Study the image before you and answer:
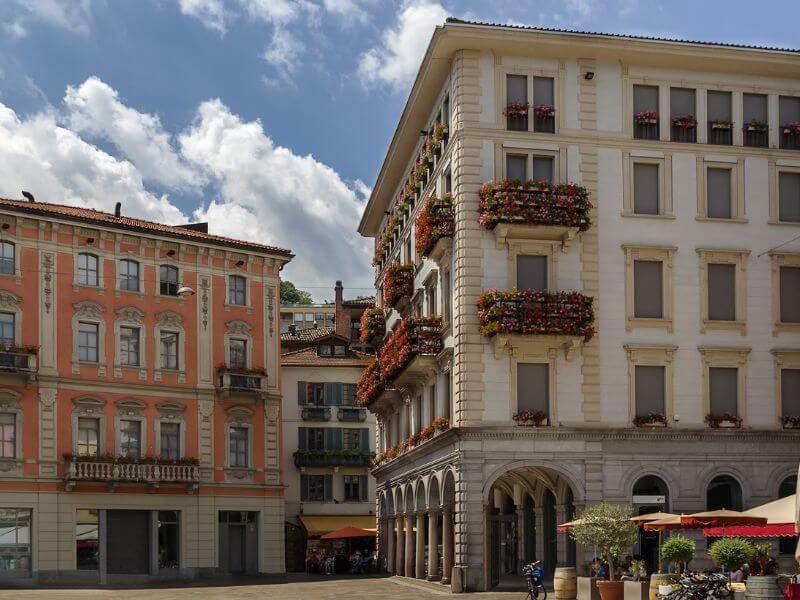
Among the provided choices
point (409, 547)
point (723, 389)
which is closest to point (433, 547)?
point (409, 547)

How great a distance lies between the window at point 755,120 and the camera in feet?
167

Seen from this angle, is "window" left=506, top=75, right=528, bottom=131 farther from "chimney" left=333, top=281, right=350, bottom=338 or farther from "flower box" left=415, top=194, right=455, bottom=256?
"chimney" left=333, top=281, right=350, bottom=338

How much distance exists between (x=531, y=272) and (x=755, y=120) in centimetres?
1057

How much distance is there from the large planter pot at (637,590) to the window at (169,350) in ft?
119

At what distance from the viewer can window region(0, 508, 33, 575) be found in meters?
→ 62.2

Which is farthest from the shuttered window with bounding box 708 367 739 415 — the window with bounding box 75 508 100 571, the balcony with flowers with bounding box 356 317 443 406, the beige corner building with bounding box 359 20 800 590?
the window with bounding box 75 508 100 571

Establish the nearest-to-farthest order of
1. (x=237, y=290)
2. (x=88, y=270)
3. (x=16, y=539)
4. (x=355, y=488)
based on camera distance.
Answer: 1. (x=16, y=539)
2. (x=88, y=270)
3. (x=237, y=290)
4. (x=355, y=488)

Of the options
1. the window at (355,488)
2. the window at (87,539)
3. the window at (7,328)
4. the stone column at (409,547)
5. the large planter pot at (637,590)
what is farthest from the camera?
the window at (355,488)

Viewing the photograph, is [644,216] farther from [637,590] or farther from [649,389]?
[637,590]

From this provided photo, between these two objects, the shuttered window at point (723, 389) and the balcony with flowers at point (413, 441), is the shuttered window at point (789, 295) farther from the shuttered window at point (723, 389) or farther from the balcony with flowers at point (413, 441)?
the balcony with flowers at point (413, 441)

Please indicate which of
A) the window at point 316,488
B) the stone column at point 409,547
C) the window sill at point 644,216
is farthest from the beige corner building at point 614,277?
the window at point 316,488

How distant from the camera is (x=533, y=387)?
48.2m

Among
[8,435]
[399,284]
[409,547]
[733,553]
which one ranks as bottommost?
[409,547]

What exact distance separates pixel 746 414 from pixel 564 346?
726 centimetres
